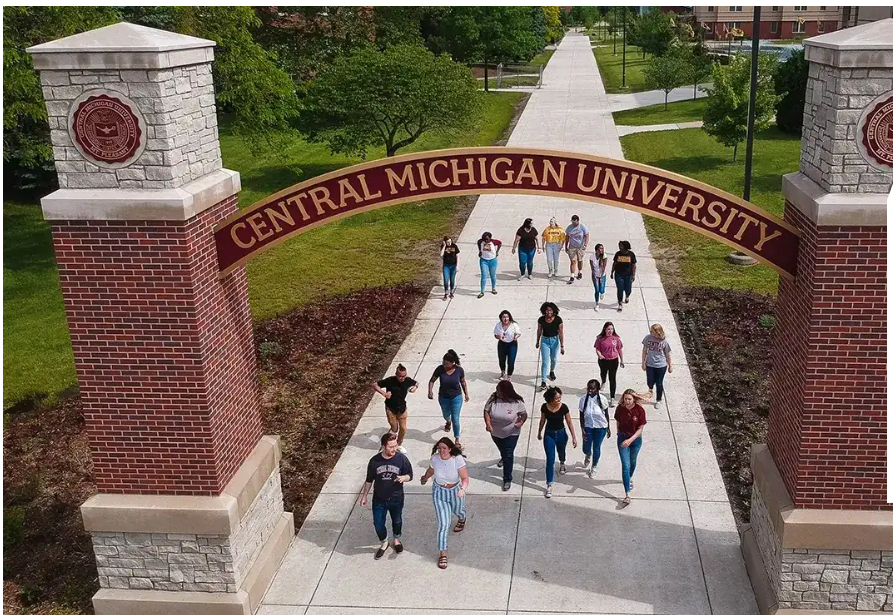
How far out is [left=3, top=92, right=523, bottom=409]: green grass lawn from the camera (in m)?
15.2

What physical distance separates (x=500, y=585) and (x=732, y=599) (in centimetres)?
226

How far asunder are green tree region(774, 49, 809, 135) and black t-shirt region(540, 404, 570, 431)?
27.4 meters

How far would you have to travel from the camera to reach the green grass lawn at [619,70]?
54.8 m

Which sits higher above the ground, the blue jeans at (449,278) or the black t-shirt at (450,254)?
the black t-shirt at (450,254)

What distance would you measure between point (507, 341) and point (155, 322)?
5938mm

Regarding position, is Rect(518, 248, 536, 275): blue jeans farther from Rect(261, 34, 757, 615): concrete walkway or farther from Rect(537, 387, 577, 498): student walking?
Rect(537, 387, 577, 498): student walking

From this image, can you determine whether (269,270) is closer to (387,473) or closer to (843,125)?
(387,473)

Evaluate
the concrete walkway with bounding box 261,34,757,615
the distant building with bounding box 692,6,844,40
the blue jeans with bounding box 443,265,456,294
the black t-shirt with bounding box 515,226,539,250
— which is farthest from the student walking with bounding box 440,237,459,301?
the distant building with bounding box 692,6,844,40

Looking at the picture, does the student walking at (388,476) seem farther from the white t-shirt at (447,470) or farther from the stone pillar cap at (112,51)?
the stone pillar cap at (112,51)

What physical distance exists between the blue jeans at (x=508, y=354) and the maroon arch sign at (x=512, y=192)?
16.6 ft

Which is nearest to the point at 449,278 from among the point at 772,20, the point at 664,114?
the point at 664,114

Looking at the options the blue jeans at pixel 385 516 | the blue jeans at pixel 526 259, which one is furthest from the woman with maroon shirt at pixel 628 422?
the blue jeans at pixel 526 259

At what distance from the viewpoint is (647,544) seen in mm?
9094

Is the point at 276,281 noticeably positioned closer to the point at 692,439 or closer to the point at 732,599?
the point at 692,439
